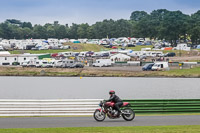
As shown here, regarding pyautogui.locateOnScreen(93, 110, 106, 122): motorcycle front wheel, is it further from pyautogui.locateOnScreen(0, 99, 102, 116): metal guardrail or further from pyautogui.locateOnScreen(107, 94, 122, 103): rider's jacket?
pyautogui.locateOnScreen(0, 99, 102, 116): metal guardrail

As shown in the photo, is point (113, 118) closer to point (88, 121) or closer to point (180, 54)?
point (88, 121)

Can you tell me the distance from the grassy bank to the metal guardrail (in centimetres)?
5613

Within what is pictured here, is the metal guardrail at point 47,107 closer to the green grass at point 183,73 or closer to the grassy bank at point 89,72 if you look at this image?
the grassy bank at point 89,72

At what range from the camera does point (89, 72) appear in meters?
87.8

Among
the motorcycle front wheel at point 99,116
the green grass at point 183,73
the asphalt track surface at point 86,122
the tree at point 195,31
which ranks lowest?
the green grass at point 183,73

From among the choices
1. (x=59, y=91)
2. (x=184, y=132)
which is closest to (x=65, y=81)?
(x=59, y=91)

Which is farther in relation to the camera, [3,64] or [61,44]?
[61,44]

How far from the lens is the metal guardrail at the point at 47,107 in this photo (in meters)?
26.2

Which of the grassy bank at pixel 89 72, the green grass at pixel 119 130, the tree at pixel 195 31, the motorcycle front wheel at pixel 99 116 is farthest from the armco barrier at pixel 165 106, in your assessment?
the tree at pixel 195 31

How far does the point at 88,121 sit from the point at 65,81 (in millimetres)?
63158

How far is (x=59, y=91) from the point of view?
234 ft

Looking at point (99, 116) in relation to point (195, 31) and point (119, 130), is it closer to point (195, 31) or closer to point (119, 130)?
point (119, 130)

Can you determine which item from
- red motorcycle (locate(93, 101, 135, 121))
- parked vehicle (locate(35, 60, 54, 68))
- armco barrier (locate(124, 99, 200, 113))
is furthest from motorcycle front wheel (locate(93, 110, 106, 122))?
parked vehicle (locate(35, 60, 54, 68))

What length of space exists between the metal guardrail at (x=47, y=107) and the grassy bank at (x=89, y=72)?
5613 cm
